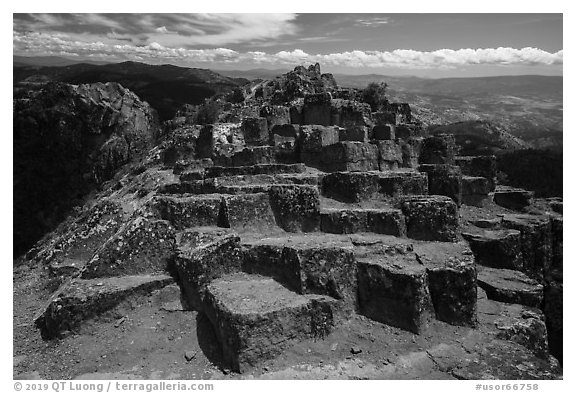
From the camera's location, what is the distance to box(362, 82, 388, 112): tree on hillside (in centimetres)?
2847

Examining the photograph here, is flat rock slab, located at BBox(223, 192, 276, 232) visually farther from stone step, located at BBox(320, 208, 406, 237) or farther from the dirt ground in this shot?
the dirt ground

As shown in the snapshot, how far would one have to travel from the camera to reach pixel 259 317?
356 inches

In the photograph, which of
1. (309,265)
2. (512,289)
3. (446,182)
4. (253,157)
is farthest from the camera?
(253,157)

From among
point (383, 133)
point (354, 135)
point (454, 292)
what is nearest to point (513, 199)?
point (383, 133)

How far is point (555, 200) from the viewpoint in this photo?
2145 centimetres

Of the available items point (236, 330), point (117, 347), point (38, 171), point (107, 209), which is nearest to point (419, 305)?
point (236, 330)

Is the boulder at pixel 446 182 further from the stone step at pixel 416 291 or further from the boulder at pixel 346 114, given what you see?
the boulder at pixel 346 114

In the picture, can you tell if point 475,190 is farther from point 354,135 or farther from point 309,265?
point 309,265

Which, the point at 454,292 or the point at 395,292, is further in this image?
the point at 454,292

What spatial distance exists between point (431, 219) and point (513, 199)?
8.92 metres

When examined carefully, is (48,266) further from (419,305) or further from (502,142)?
(502,142)

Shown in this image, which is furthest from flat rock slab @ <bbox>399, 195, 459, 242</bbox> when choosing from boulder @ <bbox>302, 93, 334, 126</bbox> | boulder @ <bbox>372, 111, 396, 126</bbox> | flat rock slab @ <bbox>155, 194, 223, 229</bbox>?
boulder @ <bbox>372, 111, 396, 126</bbox>

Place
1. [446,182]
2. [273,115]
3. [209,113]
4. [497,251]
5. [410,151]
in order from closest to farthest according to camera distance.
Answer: [497,251] → [446,182] → [410,151] → [273,115] → [209,113]

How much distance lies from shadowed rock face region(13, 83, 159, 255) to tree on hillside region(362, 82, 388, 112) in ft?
85.7
